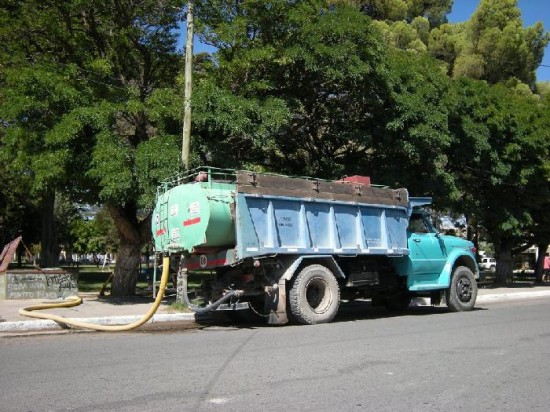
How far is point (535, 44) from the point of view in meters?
31.4

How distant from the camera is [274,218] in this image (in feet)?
35.2

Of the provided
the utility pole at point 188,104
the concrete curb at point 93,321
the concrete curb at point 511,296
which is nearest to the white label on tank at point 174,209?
the utility pole at point 188,104

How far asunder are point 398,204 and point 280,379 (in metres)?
7.29

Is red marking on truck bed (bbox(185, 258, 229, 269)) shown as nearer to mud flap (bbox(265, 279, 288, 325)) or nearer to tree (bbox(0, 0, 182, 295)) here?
mud flap (bbox(265, 279, 288, 325))

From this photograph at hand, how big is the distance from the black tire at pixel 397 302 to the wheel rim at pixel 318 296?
328cm

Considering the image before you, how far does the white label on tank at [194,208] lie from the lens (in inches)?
408

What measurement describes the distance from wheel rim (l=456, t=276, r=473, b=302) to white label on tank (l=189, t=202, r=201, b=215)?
6.99 metres

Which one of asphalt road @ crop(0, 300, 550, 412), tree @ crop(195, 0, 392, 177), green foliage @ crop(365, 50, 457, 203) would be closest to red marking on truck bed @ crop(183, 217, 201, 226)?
asphalt road @ crop(0, 300, 550, 412)

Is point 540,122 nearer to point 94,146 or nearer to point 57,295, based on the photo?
point 94,146

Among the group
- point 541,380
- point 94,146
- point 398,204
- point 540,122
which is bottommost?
point 541,380

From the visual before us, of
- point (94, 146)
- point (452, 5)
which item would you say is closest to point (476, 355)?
point (94, 146)

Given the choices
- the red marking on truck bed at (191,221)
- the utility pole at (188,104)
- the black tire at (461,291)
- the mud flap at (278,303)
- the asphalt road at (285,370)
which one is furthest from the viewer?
the black tire at (461,291)

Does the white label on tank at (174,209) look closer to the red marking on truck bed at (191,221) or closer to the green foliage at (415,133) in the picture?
the red marking on truck bed at (191,221)

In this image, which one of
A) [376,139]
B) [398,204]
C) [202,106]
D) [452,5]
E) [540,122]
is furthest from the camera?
[452,5]
